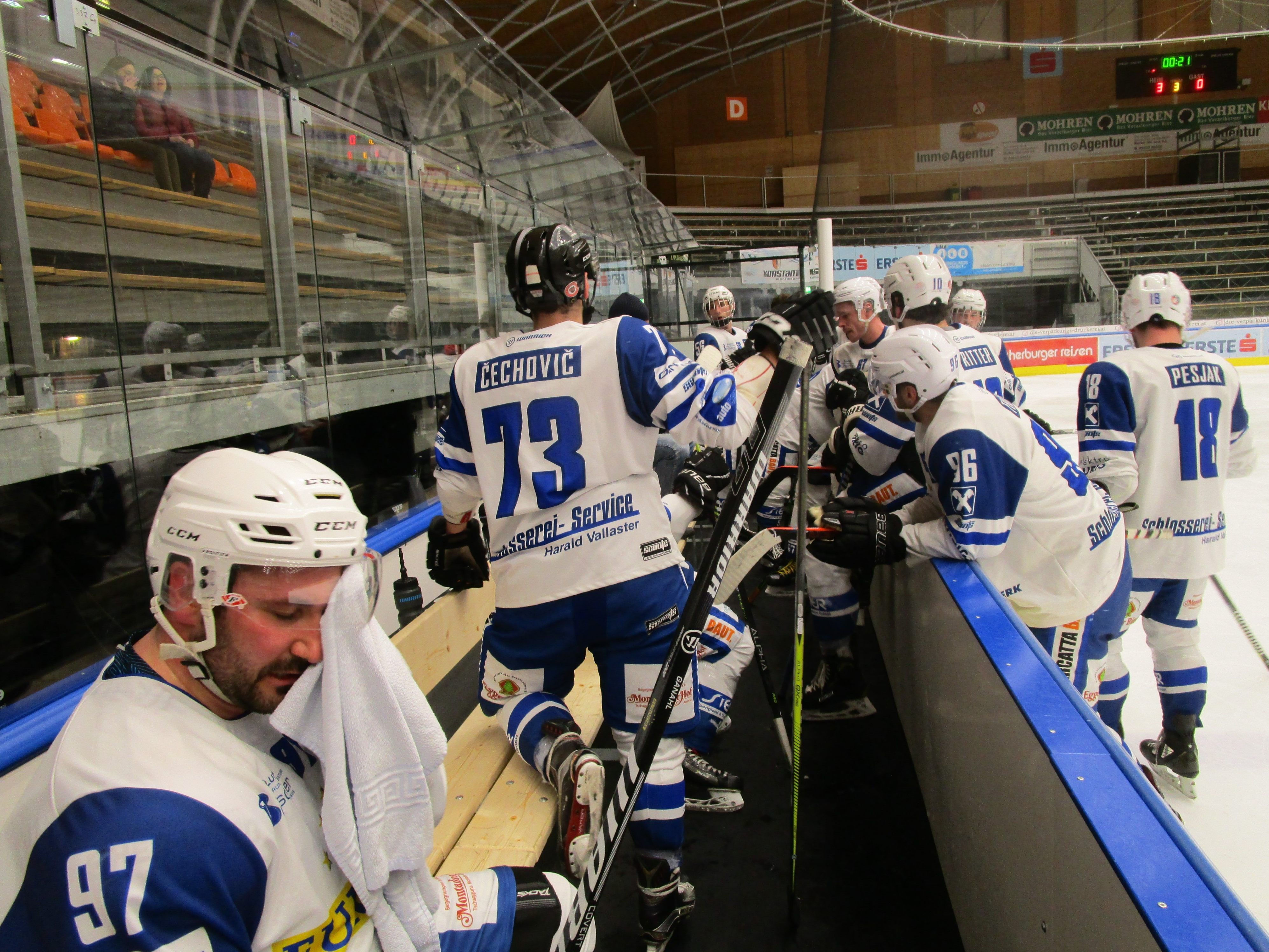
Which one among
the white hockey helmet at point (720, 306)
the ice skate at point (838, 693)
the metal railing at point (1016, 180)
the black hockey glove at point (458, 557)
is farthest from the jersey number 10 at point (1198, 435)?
the metal railing at point (1016, 180)

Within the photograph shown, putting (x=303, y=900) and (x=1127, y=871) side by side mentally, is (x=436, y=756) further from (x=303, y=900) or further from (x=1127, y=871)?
(x=1127, y=871)

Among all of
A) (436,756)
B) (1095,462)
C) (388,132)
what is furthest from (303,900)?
(388,132)

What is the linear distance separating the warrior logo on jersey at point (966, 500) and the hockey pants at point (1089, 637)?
48cm

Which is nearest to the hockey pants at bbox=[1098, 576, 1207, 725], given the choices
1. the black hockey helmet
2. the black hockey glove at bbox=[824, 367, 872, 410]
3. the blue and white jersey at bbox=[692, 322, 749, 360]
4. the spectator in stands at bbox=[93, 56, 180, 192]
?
the black hockey glove at bbox=[824, 367, 872, 410]

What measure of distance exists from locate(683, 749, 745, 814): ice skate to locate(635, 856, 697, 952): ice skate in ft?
1.60

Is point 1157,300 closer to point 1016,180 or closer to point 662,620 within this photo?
point 662,620

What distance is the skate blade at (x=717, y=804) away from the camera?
6.81 ft

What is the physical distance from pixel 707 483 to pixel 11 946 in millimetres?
1712

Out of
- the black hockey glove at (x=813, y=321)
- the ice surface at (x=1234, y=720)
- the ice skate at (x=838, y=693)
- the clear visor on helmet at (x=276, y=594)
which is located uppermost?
the black hockey glove at (x=813, y=321)

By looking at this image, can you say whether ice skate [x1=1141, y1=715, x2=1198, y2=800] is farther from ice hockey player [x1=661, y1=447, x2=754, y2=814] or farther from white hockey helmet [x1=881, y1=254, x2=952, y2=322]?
white hockey helmet [x1=881, y1=254, x2=952, y2=322]

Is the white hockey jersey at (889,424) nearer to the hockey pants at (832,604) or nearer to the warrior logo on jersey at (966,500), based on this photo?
the hockey pants at (832,604)

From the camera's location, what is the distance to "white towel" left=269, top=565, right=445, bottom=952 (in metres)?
0.79

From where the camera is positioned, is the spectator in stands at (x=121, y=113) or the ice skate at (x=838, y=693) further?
the ice skate at (x=838, y=693)

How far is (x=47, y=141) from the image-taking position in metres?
1.53
